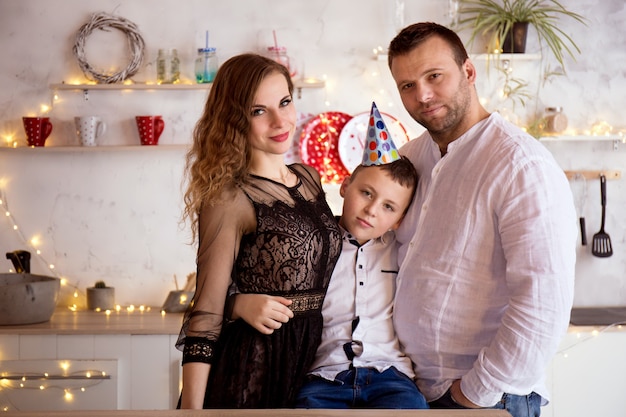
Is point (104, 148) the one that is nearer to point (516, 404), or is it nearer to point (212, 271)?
point (212, 271)

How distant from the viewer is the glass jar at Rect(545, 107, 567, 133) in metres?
3.80

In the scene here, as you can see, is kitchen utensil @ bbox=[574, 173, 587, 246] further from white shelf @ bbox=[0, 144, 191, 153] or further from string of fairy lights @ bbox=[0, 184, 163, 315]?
string of fairy lights @ bbox=[0, 184, 163, 315]

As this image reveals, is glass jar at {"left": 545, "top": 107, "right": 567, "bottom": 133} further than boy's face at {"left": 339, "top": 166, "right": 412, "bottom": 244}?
Yes

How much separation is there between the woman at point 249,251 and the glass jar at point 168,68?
71.5 inches

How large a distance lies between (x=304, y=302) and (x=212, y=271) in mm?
245

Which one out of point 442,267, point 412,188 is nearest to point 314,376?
point 442,267

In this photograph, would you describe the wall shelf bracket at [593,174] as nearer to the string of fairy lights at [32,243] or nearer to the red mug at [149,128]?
the red mug at [149,128]

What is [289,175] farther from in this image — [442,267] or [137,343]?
[137,343]

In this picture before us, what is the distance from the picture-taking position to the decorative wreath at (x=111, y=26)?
3.74 meters

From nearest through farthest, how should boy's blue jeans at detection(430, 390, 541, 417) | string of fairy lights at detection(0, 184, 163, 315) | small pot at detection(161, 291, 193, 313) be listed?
boy's blue jeans at detection(430, 390, 541, 417) → small pot at detection(161, 291, 193, 313) → string of fairy lights at detection(0, 184, 163, 315)

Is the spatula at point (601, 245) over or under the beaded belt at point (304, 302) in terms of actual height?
under

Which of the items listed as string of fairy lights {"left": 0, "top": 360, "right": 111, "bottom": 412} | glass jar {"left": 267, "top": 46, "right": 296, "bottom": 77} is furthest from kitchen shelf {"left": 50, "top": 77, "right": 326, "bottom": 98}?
string of fairy lights {"left": 0, "top": 360, "right": 111, "bottom": 412}

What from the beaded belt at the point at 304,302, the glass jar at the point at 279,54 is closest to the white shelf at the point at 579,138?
the glass jar at the point at 279,54

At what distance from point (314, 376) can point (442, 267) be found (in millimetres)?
404
